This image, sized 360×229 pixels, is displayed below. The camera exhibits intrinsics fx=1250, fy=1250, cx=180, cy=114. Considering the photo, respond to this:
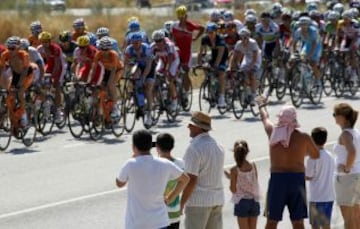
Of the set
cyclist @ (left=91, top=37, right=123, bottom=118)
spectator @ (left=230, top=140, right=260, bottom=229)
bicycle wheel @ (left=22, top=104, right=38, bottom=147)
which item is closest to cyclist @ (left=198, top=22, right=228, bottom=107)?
cyclist @ (left=91, top=37, right=123, bottom=118)

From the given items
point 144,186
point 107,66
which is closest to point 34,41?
point 107,66

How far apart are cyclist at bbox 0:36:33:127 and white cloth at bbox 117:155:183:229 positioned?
11.2 metres

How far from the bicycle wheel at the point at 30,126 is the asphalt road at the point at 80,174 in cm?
12

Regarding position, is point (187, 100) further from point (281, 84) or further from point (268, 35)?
point (268, 35)

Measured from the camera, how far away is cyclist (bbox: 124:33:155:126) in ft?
75.3

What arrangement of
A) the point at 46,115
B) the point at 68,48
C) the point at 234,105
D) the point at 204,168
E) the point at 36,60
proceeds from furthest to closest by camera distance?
the point at 234,105
the point at 68,48
the point at 46,115
the point at 36,60
the point at 204,168

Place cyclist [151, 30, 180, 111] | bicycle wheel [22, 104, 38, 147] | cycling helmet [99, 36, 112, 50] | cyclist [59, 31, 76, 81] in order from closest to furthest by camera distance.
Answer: bicycle wheel [22, 104, 38, 147] → cycling helmet [99, 36, 112, 50] → cyclist [151, 30, 180, 111] → cyclist [59, 31, 76, 81]

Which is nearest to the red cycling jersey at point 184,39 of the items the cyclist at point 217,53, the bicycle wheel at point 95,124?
the cyclist at point 217,53

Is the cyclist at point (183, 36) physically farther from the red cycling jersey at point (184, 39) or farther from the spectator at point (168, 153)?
the spectator at point (168, 153)

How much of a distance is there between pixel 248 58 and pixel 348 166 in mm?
13154

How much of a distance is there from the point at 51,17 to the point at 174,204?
3530 centimetres

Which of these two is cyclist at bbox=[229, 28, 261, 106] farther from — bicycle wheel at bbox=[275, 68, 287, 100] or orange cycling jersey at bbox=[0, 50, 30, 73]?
orange cycling jersey at bbox=[0, 50, 30, 73]

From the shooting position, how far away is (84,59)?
Result: 2277 centimetres

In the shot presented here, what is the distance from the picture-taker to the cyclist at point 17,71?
21.3 metres
